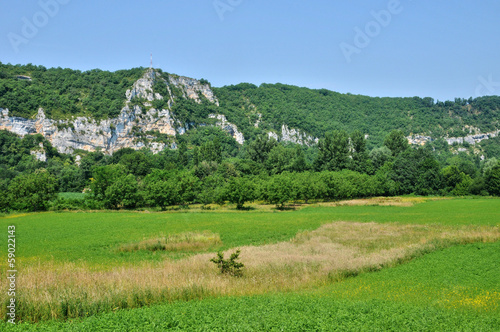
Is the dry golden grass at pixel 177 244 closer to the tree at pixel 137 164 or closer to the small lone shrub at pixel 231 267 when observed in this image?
the small lone shrub at pixel 231 267

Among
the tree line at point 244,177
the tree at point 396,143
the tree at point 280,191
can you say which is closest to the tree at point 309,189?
the tree line at point 244,177

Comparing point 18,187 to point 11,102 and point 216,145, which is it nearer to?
point 216,145

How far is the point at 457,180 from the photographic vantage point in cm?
11244

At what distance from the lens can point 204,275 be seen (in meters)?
19.1

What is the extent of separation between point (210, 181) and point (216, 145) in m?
49.4

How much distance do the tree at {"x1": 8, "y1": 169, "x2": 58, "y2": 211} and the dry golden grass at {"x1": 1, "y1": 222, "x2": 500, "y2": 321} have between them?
5998cm

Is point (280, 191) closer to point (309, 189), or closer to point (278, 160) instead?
point (309, 189)

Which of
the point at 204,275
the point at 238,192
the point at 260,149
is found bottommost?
the point at 204,275

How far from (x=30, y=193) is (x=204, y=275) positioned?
72.8 m

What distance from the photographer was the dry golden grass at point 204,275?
14164 mm

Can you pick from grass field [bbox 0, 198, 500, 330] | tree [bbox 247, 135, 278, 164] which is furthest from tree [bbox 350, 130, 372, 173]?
grass field [bbox 0, 198, 500, 330]

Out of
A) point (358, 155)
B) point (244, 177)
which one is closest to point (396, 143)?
point (358, 155)

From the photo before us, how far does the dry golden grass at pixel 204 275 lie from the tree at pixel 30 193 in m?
60.0

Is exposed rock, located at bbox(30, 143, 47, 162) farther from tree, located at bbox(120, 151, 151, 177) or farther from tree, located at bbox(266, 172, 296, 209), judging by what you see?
tree, located at bbox(266, 172, 296, 209)
